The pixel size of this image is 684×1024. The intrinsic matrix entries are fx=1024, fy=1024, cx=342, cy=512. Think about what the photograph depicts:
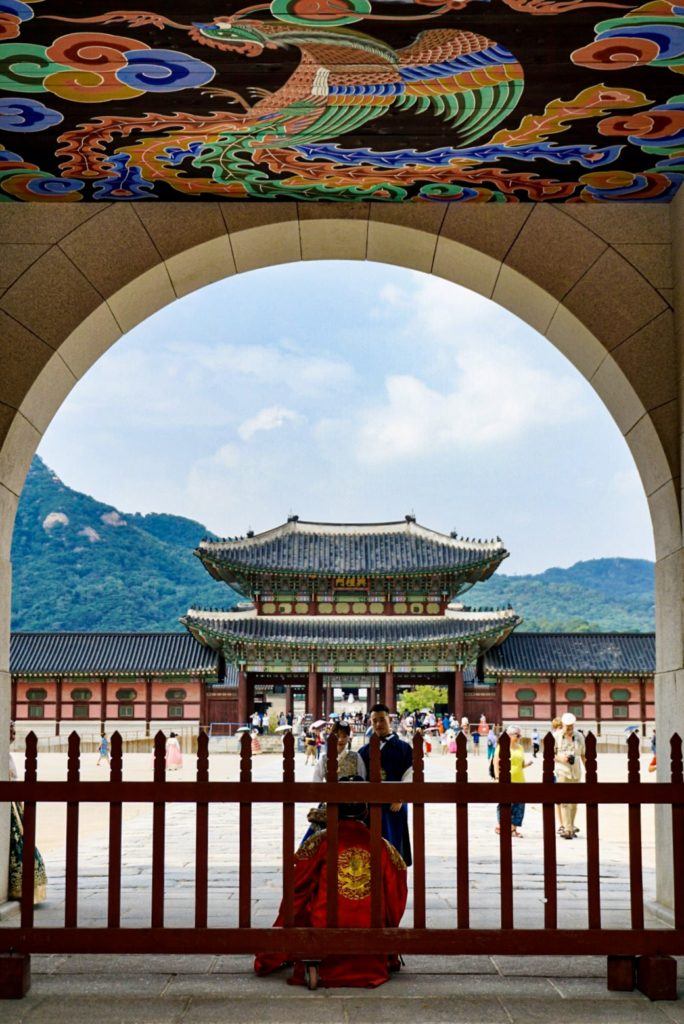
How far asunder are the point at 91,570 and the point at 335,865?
92846 millimetres

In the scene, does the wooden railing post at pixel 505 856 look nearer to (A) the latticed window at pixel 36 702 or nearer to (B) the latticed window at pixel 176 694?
(B) the latticed window at pixel 176 694

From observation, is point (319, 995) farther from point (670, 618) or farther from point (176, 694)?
point (176, 694)

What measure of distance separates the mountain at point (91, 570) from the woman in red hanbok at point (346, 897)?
8572 centimetres

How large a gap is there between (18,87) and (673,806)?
161 inches

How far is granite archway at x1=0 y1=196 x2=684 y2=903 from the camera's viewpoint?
5582 mm

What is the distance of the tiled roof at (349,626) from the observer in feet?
110

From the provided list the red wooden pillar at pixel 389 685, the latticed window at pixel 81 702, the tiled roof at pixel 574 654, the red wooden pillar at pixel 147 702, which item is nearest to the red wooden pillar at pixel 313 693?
the red wooden pillar at pixel 389 685

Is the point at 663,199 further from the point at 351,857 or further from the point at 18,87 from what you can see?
the point at 351,857

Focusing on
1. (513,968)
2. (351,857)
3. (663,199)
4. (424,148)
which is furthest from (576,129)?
(513,968)

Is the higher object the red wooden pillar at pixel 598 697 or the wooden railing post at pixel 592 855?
the wooden railing post at pixel 592 855

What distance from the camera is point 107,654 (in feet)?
110

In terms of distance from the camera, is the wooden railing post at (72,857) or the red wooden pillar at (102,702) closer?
the wooden railing post at (72,857)

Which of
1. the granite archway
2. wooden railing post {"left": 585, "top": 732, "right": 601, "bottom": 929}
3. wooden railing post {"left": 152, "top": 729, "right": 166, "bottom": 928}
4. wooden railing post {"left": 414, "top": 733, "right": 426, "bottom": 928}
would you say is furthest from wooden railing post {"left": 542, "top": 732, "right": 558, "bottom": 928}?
wooden railing post {"left": 152, "top": 729, "right": 166, "bottom": 928}

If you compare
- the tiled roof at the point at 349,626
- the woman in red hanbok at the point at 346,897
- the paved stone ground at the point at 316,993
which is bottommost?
the paved stone ground at the point at 316,993
